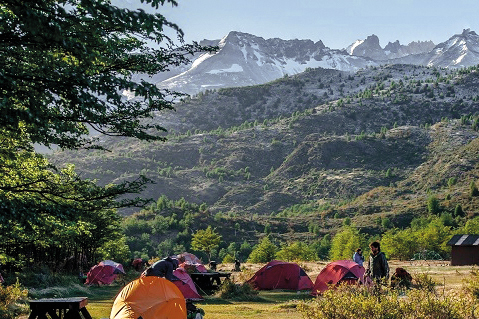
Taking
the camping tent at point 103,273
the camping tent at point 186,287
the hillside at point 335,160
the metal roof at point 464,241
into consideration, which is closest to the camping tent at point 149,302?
the camping tent at point 186,287

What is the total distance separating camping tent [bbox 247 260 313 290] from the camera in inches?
1017

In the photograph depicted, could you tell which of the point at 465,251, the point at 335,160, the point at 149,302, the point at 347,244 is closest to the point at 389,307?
the point at 149,302

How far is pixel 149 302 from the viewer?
35.0 ft

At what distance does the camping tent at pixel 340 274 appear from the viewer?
73.6 ft

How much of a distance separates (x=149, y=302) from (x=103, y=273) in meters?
22.4

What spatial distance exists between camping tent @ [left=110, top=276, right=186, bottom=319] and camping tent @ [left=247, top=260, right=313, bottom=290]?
15117 millimetres

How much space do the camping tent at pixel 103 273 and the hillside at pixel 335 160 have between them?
78.5m

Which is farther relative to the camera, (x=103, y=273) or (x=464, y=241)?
(x=464, y=241)

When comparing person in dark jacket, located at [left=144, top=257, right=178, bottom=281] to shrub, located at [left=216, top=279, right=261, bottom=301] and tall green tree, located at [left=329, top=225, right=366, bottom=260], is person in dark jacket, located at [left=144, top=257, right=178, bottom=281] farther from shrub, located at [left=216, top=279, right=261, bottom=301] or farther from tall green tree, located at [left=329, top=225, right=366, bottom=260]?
tall green tree, located at [left=329, top=225, right=366, bottom=260]

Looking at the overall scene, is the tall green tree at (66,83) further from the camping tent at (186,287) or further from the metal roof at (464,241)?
the metal roof at (464,241)

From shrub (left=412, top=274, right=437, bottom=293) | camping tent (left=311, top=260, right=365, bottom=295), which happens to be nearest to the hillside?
camping tent (left=311, top=260, right=365, bottom=295)

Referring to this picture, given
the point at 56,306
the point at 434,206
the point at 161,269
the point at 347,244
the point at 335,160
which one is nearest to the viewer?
the point at 56,306

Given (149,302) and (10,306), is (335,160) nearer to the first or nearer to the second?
(10,306)

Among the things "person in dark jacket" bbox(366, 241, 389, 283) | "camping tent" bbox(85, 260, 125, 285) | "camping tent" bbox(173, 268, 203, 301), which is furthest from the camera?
"camping tent" bbox(85, 260, 125, 285)
